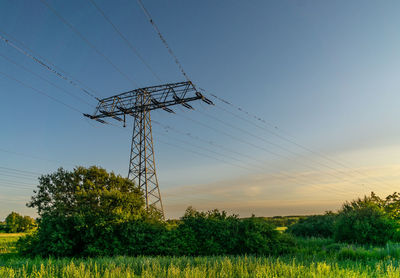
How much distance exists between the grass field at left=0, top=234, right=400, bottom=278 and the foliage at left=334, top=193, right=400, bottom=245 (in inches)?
67.0

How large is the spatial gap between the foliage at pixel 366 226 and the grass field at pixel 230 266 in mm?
1703

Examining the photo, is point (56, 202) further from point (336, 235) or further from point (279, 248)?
point (336, 235)

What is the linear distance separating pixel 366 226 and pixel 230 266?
1626 centimetres

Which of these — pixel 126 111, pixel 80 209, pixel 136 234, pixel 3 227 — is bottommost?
pixel 3 227

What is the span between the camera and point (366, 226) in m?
19.7

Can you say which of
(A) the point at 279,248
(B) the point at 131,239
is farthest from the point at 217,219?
(B) the point at 131,239

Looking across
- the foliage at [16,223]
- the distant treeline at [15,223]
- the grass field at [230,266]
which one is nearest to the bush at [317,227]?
the grass field at [230,266]

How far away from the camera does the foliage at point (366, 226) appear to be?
64.4ft

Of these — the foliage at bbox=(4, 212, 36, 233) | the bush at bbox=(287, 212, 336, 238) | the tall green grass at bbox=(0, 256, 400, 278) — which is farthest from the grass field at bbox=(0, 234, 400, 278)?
the foliage at bbox=(4, 212, 36, 233)

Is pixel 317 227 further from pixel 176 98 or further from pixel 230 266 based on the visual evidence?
pixel 230 266

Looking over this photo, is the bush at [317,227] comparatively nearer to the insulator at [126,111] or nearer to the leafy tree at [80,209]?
the leafy tree at [80,209]

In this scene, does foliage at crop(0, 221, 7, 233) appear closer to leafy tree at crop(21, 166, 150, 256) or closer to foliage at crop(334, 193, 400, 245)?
leafy tree at crop(21, 166, 150, 256)

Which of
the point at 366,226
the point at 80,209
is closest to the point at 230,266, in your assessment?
the point at 80,209

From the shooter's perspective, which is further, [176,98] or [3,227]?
[3,227]
